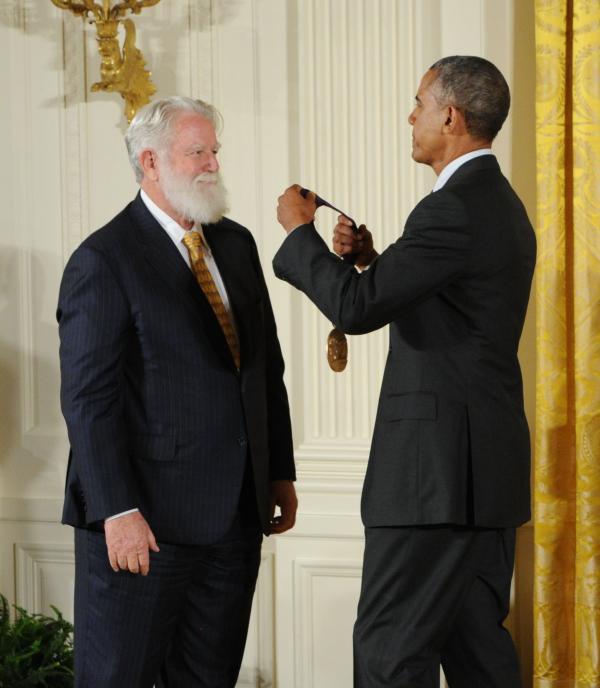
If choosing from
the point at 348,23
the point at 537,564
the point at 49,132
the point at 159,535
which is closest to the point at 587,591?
the point at 537,564

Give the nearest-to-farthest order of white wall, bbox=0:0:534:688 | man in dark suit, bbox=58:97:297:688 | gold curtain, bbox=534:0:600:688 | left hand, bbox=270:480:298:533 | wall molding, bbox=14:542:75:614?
man in dark suit, bbox=58:97:297:688
left hand, bbox=270:480:298:533
gold curtain, bbox=534:0:600:688
white wall, bbox=0:0:534:688
wall molding, bbox=14:542:75:614

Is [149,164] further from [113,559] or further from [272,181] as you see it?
[272,181]

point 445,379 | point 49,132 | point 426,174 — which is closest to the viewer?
point 445,379

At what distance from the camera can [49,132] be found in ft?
12.5

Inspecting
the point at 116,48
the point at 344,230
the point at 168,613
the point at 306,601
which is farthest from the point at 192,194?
the point at 306,601

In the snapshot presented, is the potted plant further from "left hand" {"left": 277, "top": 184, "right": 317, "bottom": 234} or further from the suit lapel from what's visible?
"left hand" {"left": 277, "top": 184, "right": 317, "bottom": 234}

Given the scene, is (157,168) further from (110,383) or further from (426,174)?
(426,174)

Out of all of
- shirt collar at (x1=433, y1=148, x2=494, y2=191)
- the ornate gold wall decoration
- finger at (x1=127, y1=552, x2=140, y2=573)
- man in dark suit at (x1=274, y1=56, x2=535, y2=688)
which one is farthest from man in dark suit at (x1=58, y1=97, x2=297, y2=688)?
the ornate gold wall decoration

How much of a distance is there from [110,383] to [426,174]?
146cm

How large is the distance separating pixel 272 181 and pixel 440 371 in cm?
144

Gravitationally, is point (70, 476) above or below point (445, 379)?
below

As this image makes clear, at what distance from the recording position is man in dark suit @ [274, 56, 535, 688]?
2.27m

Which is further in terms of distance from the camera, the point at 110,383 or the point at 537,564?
the point at 537,564

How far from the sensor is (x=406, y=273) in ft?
7.32
